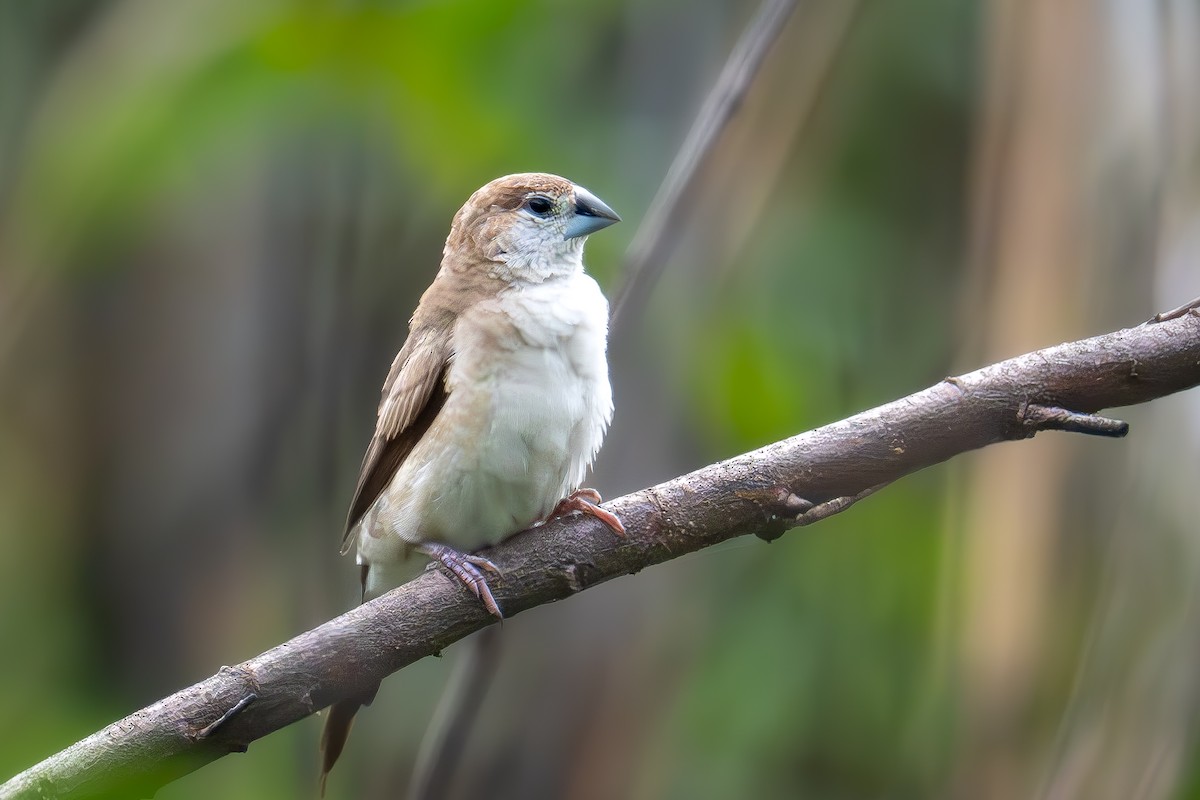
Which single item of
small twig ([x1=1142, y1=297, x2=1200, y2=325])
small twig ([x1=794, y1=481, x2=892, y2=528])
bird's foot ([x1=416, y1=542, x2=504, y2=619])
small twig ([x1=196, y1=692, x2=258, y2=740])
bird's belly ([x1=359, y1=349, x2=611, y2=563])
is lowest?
small twig ([x1=196, y1=692, x2=258, y2=740])

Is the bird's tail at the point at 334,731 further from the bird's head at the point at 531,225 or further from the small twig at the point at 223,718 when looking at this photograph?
the bird's head at the point at 531,225

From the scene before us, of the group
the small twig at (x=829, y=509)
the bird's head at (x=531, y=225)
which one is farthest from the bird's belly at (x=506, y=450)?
the small twig at (x=829, y=509)

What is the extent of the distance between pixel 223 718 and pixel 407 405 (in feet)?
4.13

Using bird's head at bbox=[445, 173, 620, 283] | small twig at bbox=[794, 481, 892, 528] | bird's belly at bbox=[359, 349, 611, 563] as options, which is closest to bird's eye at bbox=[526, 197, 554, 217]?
bird's head at bbox=[445, 173, 620, 283]

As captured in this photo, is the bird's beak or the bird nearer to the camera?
the bird

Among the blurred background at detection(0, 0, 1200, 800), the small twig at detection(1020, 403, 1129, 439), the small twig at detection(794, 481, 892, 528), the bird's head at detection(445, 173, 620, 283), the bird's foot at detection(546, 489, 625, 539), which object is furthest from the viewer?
the blurred background at detection(0, 0, 1200, 800)

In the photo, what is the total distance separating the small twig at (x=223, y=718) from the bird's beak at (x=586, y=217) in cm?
180

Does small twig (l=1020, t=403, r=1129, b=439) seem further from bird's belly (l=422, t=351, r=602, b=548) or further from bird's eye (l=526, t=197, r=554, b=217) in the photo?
bird's eye (l=526, t=197, r=554, b=217)

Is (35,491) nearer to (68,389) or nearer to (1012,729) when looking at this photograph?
(68,389)

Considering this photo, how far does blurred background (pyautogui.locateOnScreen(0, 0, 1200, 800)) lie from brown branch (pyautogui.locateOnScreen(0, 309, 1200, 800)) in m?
1.07

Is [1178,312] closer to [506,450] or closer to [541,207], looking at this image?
[506,450]

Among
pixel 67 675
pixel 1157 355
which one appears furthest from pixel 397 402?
pixel 67 675

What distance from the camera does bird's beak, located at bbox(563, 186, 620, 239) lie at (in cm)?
386

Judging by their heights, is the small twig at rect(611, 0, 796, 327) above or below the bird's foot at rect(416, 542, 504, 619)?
above
